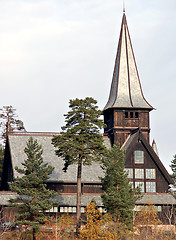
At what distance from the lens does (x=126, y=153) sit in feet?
185

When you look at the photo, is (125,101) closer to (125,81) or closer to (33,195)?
(125,81)

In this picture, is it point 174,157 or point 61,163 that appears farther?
point 174,157

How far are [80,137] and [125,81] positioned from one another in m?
20.8

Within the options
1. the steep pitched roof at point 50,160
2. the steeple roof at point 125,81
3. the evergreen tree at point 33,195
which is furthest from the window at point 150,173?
the evergreen tree at point 33,195

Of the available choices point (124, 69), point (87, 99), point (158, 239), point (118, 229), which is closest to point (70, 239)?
point (118, 229)

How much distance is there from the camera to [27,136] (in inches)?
2362

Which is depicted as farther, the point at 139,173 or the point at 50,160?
the point at 50,160

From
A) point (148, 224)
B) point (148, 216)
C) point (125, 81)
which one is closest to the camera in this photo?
point (148, 216)

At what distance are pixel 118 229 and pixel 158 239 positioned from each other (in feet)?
10.5

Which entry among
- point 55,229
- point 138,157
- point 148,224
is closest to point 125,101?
point 138,157

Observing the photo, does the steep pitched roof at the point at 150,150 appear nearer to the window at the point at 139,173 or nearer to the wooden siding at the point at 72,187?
the window at the point at 139,173

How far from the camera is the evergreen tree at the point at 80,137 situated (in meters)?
45.2

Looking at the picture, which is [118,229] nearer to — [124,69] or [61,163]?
[61,163]

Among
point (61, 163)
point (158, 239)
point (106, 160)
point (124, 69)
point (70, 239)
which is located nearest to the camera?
point (158, 239)
